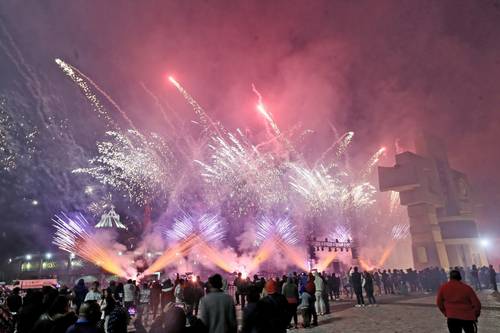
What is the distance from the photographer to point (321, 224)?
149ft

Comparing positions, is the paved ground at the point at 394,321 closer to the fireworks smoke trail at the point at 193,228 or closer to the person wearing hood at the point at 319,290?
the person wearing hood at the point at 319,290

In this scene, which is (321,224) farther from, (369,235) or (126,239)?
(126,239)

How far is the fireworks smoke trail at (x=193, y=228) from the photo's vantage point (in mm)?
43312

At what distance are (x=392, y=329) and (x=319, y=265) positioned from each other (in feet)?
116

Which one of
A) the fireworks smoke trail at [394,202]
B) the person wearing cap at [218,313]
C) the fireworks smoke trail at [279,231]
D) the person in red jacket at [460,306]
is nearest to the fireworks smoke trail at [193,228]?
the fireworks smoke trail at [279,231]

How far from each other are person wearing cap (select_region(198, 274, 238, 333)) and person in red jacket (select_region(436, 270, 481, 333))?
402 cm

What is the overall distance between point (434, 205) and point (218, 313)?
41.6 m

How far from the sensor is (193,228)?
44094mm

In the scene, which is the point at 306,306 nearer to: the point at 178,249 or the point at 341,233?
the point at 341,233

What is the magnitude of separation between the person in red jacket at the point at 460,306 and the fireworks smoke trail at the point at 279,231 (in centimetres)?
3886

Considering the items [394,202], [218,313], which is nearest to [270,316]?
[218,313]

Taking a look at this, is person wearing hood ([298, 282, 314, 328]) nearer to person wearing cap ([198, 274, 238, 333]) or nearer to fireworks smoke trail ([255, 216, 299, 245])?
person wearing cap ([198, 274, 238, 333])

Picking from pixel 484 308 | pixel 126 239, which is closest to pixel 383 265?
pixel 126 239

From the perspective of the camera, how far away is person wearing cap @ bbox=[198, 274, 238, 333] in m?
5.05
